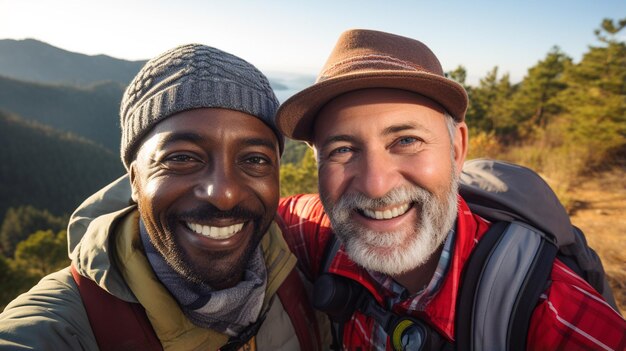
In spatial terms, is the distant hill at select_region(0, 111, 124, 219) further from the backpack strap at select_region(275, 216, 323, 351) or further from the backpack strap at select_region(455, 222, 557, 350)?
the backpack strap at select_region(455, 222, 557, 350)

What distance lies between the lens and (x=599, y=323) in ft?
4.25

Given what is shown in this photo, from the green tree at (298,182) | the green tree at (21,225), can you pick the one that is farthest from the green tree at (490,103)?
the green tree at (21,225)

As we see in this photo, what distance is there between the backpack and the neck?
24cm

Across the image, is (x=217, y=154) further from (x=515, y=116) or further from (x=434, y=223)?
(x=515, y=116)

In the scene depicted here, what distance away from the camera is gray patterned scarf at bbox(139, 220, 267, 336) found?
1.66 meters

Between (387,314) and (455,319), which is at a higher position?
(455,319)

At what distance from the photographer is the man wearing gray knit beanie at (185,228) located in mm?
1525

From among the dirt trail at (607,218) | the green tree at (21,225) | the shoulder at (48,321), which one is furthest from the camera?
the green tree at (21,225)

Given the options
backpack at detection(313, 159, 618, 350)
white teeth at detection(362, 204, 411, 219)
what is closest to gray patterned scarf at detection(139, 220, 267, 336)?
backpack at detection(313, 159, 618, 350)

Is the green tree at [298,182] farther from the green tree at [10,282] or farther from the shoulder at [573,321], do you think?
the green tree at [10,282]

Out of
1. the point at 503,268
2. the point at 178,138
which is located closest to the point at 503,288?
the point at 503,268

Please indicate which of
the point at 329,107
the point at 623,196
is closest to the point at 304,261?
the point at 329,107

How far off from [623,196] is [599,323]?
11626 millimetres

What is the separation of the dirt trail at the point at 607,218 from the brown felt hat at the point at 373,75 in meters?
5.21
